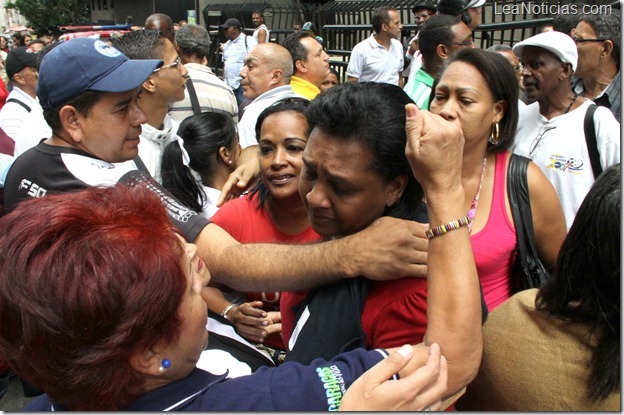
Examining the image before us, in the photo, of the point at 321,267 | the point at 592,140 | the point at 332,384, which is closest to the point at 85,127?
the point at 321,267

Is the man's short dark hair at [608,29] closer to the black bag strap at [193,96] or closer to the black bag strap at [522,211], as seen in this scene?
the black bag strap at [522,211]

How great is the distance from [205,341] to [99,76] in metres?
1.39

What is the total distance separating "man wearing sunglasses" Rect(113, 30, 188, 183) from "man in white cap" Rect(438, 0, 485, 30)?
10.6 ft

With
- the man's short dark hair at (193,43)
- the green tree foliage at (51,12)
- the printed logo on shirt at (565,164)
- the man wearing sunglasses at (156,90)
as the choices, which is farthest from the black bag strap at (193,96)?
the green tree foliage at (51,12)

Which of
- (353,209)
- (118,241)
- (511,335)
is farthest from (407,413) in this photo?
(118,241)

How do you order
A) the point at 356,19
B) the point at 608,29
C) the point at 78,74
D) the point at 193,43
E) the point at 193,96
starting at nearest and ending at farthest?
the point at 78,74 < the point at 608,29 < the point at 193,96 < the point at 193,43 < the point at 356,19

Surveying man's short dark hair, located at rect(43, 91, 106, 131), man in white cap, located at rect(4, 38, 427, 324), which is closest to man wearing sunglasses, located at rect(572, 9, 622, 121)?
Answer: man in white cap, located at rect(4, 38, 427, 324)

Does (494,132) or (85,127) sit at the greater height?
(85,127)

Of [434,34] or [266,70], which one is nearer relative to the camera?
[434,34]

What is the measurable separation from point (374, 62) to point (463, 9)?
211 centimetres

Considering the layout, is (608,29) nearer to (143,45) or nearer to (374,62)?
→ (143,45)

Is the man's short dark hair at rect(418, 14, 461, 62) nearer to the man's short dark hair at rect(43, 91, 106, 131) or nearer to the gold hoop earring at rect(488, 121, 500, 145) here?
the gold hoop earring at rect(488, 121, 500, 145)

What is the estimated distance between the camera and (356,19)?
14508 millimetres

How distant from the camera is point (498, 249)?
2.32 metres
